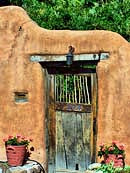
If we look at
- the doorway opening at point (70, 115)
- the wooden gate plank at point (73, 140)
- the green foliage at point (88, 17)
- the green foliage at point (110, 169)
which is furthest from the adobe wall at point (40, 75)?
the green foliage at point (88, 17)

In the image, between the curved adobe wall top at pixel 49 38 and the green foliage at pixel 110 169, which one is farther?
the curved adobe wall top at pixel 49 38

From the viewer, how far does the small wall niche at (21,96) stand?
9.16 meters

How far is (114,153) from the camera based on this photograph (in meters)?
8.07

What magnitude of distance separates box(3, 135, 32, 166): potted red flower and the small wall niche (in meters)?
0.73

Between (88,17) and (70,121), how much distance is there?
383cm

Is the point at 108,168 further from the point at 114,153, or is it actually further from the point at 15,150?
the point at 15,150

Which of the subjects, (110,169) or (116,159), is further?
(116,159)

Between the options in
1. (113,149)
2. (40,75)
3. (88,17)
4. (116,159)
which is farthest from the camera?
(88,17)

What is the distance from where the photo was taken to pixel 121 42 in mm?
8289

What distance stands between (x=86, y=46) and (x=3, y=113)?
2086 mm

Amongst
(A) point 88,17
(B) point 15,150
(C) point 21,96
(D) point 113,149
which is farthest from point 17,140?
(A) point 88,17

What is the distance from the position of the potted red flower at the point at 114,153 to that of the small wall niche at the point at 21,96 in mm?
1793

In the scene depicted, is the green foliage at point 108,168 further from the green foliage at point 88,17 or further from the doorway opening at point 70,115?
the green foliage at point 88,17

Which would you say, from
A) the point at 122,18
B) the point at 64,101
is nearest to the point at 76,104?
the point at 64,101
